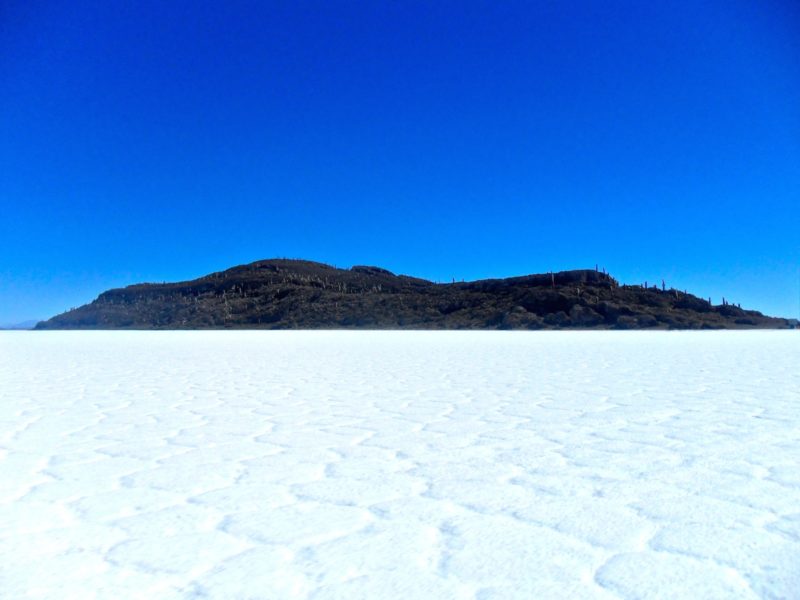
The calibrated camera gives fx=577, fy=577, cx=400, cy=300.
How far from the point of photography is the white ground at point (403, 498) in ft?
4.54

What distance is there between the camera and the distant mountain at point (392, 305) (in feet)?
107

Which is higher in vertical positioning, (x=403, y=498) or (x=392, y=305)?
(x=392, y=305)

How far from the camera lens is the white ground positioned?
1.38 m

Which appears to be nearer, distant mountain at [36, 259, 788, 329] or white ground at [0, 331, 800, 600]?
white ground at [0, 331, 800, 600]

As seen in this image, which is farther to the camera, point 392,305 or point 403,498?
point 392,305

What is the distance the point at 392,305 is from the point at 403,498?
128 feet

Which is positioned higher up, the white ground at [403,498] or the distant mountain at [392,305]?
the distant mountain at [392,305]

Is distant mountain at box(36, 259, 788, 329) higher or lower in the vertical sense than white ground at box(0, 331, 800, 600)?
higher

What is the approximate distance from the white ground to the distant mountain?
28910mm

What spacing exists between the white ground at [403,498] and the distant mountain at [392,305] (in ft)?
94.8

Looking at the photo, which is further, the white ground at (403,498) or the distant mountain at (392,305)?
the distant mountain at (392,305)

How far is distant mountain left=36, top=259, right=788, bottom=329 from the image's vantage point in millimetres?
32750

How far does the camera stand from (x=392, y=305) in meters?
41.0

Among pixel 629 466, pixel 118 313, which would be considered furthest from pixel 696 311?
pixel 118 313
